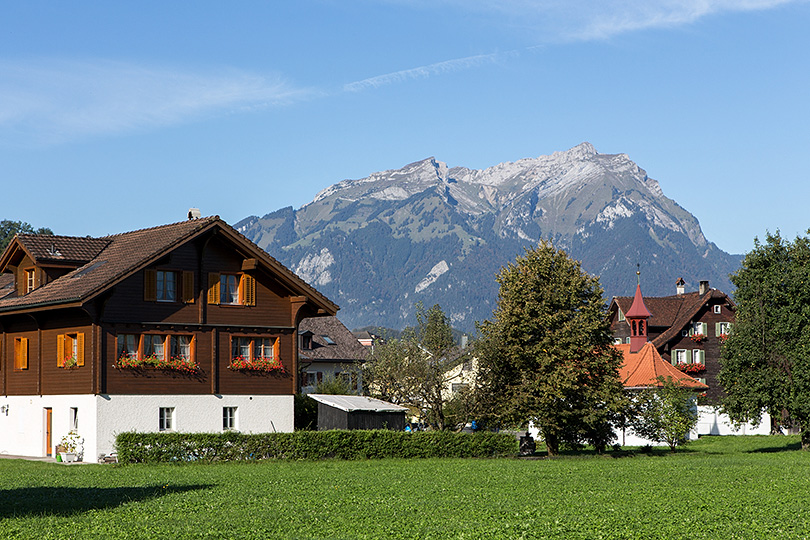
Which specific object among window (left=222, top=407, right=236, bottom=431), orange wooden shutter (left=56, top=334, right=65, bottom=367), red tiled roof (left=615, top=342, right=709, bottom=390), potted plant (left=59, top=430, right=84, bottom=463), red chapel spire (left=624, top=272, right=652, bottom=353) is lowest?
potted plant (left=59, top=430, right=84, bottom=463)

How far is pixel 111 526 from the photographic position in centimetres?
2062

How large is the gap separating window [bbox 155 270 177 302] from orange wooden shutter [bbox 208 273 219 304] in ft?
5.32

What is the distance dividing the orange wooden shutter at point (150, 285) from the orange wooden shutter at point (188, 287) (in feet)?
4.52

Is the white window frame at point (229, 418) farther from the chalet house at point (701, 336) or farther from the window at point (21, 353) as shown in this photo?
the chalet house at point (701, 336)

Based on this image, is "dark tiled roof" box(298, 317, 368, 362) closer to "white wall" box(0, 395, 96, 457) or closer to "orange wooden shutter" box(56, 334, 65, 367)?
"white wall" box(0, 395, 96, 457)

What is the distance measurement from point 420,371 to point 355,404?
5.54 meters

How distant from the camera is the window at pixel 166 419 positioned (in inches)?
1698

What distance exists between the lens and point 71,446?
41750 mm

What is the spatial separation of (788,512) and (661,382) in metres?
40.0

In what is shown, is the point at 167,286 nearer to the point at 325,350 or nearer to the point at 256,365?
the point at 256,365

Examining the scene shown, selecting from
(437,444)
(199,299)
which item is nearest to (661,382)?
(437,444)

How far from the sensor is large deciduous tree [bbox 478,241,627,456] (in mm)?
47469

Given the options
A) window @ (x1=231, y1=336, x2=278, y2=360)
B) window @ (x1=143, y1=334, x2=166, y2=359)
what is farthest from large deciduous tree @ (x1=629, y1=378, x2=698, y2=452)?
window @ (x1=143, y1=334, x2=166, y2=359)

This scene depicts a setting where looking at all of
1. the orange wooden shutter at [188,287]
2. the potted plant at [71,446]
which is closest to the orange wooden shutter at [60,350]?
the potted plant at [71,446]
